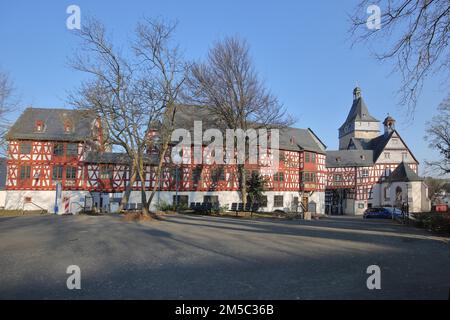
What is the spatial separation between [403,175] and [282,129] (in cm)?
3044

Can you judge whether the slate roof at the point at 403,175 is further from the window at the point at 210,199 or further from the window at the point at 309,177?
the window at the point at 210,199

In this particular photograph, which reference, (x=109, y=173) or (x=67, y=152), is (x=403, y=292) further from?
(x=67, y=152)

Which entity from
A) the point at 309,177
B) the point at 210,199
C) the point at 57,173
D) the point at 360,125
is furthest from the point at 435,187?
the point at 57,173

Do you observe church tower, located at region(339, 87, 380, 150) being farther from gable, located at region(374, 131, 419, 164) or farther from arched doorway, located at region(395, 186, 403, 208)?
arched doorway, located at region(395, 186, 403, 208)

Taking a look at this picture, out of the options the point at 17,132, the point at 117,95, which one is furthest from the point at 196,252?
the point at 17,132

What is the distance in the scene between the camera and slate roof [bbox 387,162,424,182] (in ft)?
169

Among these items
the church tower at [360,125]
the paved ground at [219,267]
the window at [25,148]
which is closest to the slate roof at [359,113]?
the church tower at [360,125]

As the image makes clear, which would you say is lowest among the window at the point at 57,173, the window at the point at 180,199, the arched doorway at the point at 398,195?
the window at the point at 180,199

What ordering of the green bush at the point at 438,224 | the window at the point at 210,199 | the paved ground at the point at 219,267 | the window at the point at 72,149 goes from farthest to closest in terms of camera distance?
the window at the point at 210,199, the window at the point at 72,149, the green bush at the point at 438,224, the paved ground at the point at 219,267

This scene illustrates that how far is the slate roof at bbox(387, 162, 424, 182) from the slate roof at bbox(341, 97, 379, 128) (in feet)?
80.6

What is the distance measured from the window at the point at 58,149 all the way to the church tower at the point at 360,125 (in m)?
59.1

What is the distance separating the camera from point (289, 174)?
44969 mm

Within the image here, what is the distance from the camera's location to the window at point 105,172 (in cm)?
3606

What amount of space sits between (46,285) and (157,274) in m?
2.09
